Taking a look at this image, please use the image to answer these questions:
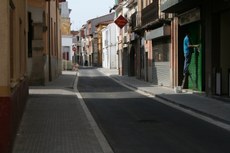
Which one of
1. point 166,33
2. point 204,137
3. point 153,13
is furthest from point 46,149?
point 153,13

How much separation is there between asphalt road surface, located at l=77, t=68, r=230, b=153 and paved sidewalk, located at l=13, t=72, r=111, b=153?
47 centimetres

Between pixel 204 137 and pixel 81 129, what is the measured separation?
290cm

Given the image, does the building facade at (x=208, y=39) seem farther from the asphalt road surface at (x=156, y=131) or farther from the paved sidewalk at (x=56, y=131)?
the paved sidewalk at (x=56, y=131)

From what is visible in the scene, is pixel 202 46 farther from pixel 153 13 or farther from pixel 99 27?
pixel 99 27

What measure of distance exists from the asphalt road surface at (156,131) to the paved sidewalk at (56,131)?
1.53 feet

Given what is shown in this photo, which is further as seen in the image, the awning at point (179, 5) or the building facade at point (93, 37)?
the building facade at point (93, 37)

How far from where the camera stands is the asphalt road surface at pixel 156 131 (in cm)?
1020

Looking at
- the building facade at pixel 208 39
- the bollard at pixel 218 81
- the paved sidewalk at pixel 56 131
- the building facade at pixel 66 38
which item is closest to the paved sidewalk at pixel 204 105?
the bollard at pixel 218 81

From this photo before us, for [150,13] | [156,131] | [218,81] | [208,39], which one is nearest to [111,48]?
[150,13]

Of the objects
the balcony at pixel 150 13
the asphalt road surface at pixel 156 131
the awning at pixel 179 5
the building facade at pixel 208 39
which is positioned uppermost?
the balcony at pixel 150 13

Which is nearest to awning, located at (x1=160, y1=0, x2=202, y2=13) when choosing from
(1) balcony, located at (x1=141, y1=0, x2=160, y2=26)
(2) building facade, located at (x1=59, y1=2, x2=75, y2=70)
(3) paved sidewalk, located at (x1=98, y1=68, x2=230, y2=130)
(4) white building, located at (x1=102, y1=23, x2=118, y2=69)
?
(3) paved sidewalk, located at (x1=98, y1=68, x2=230, y2=130)

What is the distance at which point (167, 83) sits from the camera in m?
28.7

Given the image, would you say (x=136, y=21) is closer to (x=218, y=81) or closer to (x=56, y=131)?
(x=218, y=81)

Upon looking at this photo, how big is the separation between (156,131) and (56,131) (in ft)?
7.76
